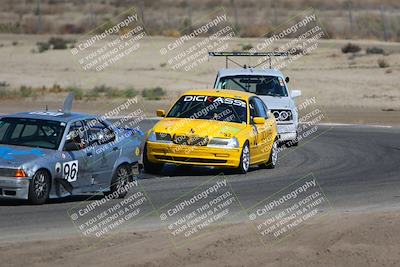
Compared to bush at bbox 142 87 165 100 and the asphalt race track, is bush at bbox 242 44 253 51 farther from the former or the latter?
the asphalt race track

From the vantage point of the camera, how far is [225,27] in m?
64.4

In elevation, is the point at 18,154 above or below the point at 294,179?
above

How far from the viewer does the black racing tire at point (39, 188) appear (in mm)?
14320

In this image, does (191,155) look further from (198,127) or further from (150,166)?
(150,166)

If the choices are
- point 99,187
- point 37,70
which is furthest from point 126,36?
point 99,187

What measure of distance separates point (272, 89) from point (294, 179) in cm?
597

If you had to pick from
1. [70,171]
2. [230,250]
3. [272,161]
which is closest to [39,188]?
[70,171]

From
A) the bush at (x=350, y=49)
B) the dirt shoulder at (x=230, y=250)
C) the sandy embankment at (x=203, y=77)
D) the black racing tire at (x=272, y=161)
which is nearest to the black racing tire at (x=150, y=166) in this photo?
the black racing tire at (x=272, y=161)

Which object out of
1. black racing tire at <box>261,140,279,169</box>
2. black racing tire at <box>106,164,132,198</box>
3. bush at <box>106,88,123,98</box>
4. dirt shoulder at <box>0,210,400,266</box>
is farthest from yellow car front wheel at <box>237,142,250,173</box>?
bush at <box>106,88,123,98</box>

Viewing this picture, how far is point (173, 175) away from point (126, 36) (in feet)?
117

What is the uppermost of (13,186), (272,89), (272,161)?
(13,186)

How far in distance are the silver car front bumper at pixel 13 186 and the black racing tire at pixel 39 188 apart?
0.32 feet

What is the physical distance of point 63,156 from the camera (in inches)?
588

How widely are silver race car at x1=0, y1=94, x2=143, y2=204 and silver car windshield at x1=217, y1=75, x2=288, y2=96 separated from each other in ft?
25.3
